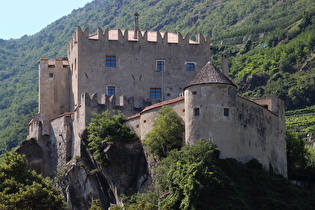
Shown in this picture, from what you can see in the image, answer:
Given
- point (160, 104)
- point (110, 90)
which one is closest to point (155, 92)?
point (110, 90)

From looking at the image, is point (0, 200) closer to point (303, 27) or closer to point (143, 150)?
point (143, 150)

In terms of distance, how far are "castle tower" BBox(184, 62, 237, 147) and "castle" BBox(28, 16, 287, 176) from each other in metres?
1.81

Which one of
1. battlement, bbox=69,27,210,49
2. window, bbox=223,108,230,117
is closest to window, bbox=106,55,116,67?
battlement, bbox=69,27,210,49

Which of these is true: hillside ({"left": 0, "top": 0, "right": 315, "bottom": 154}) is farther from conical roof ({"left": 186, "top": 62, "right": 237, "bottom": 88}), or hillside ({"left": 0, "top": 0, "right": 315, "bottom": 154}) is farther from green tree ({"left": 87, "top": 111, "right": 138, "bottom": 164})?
conical roof ({"left": 186, "top": 62, "right": 237, "bottom": 88})

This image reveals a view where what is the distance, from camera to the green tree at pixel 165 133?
→ 57.5 m

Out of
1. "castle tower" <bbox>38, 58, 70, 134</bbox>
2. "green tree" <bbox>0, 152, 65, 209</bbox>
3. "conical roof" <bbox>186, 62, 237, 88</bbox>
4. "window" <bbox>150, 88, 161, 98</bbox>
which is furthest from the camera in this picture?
"castle tower" <bbox>38, 58, 70, 134</bbox>

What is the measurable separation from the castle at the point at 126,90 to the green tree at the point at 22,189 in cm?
1102

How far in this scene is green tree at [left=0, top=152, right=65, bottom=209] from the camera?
161 feet

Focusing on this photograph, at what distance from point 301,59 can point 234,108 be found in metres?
75.9

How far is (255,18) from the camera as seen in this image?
160 metres

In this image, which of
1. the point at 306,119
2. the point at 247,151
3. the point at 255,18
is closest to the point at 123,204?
the point at 247,151

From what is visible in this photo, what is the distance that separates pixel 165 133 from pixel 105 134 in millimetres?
5712

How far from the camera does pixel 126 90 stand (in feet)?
224

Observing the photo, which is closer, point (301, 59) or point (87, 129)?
point (87, 129)
